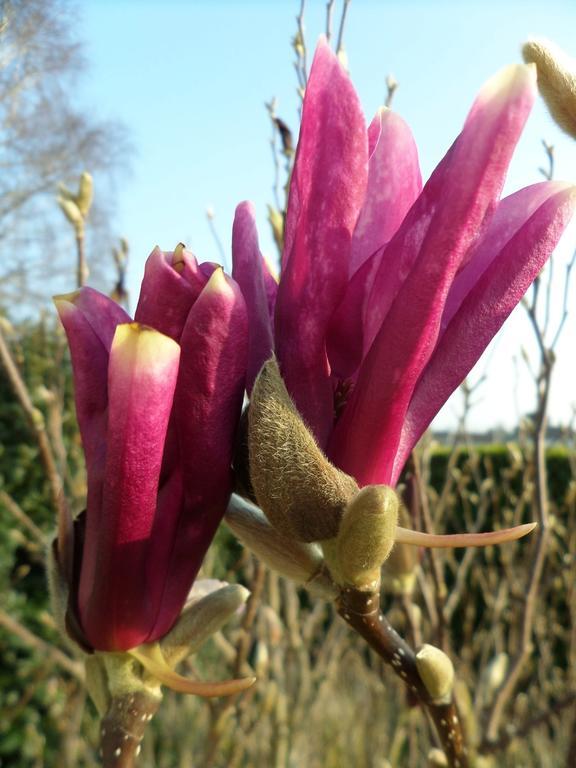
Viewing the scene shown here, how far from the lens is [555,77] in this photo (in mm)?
465

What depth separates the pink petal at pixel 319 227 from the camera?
0.42 metres

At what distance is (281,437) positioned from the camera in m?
0.40

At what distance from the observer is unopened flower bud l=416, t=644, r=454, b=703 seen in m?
0.49

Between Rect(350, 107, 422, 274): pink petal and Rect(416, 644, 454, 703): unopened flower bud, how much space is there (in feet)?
0.82

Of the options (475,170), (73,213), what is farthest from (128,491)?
(73,213)

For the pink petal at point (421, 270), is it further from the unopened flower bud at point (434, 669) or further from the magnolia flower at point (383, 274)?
the unopened flower bud at point (434, 669)

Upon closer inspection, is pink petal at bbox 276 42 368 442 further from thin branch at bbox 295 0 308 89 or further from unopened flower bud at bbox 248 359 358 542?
thin branch at bbox 295 0 308 89

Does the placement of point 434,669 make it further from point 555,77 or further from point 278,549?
point 555,77

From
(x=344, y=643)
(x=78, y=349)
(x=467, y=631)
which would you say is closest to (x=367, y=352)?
(x=78, y=349)

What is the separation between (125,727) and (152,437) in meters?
0.20

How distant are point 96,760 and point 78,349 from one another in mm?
2592

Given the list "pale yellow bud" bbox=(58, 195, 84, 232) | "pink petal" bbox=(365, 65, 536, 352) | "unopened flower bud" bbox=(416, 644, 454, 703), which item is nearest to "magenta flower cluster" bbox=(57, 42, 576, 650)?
"pink petal" bbox=(365, 65, 536, 352)

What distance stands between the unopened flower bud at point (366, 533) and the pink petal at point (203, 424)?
0.08 m

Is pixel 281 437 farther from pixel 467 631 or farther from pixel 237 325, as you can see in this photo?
pixel 467 631
